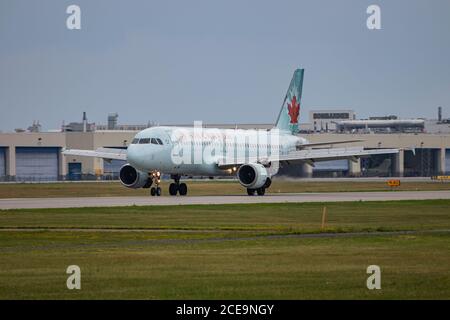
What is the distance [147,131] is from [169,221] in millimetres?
26190

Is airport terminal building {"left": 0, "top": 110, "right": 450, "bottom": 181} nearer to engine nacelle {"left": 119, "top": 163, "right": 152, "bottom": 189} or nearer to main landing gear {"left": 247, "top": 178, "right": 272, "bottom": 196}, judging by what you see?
engine nacelle {"left": 119, "top": 163, "right": 152, "bottom": 189}

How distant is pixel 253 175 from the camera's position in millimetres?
72562

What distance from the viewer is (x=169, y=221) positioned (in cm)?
4678

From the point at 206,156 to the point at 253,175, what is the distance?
14.9ft

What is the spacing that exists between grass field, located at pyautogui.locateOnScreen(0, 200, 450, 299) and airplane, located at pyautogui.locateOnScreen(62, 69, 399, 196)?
1827 centimetres

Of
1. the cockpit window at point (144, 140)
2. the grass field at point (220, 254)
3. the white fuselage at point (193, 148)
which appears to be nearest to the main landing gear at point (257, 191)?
the white fuselage at point (193, 148)

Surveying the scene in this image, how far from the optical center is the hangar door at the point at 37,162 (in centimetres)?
12925

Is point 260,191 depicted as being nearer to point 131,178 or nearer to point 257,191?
point 257,191

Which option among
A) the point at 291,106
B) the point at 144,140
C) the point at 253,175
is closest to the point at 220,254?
the point at 144,140

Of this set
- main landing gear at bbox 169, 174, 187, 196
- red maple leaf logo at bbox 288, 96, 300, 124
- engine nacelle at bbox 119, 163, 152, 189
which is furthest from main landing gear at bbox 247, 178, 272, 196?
red maple leaf logo at bbox 288, 96, 300, 124

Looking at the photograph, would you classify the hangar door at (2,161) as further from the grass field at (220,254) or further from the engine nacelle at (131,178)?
the grass field at (220,254)

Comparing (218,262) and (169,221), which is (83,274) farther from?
(169,221)

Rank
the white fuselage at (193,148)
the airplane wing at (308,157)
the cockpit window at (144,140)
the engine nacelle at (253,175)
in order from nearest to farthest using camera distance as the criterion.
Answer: the white fuselage at (193,148) → the cockpit window at (144,140) → the engine nacelle at (253,175) → the airplane wing at (308,157)

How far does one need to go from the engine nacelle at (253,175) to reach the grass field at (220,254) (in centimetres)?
1901
